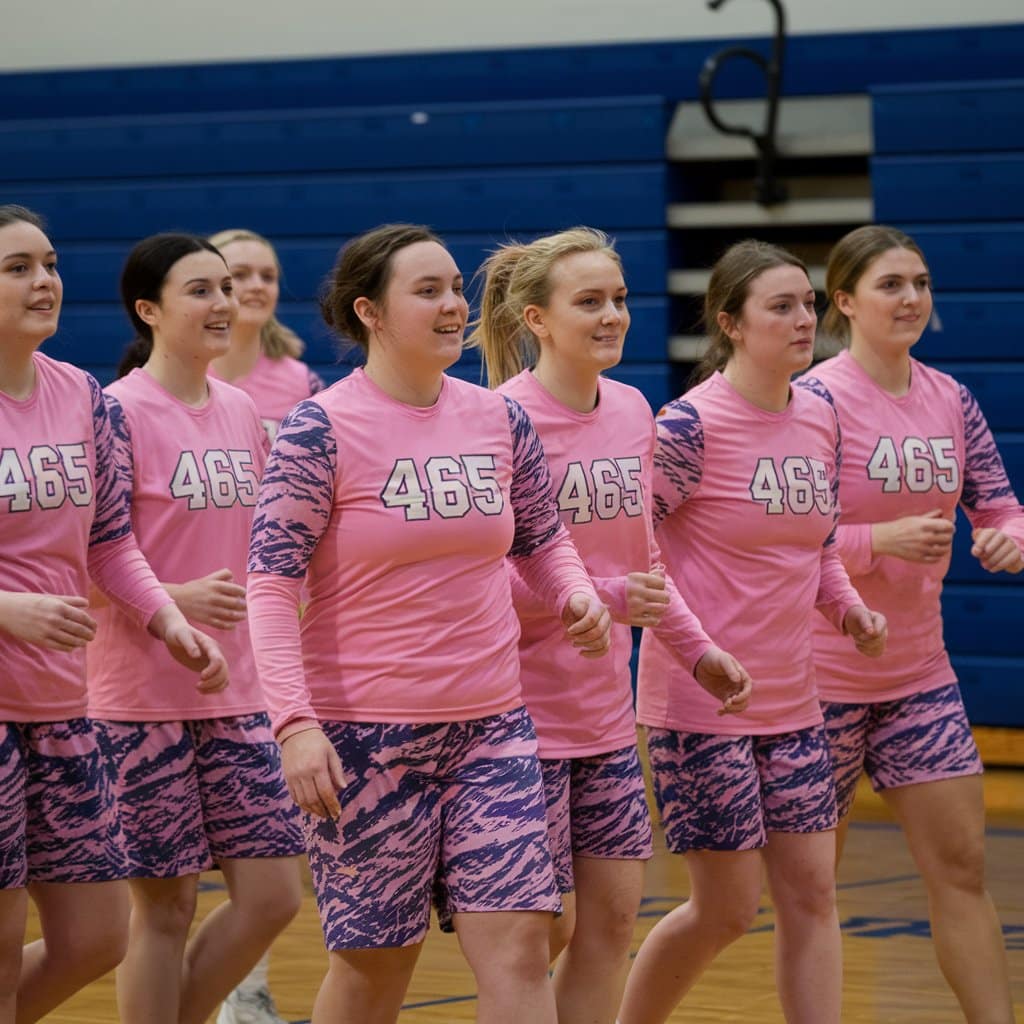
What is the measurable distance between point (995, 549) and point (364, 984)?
161 centimetres

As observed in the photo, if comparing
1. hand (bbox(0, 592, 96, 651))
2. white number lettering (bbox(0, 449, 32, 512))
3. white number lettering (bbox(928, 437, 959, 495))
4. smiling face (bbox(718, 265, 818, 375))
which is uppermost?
smiling face (bbox(718, 265, 818, 375))

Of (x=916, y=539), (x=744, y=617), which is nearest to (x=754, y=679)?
(x=744, y=617)

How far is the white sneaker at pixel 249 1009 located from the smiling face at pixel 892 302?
1.90m

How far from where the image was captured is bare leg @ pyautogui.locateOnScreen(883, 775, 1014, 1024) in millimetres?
3881

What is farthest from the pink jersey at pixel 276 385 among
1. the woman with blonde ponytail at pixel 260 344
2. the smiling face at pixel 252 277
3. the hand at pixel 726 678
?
the hand at pixel 726 678

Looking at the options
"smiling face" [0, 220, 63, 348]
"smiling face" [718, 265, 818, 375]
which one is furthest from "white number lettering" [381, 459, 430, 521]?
"smiling face" [718, 265, 818, 375]

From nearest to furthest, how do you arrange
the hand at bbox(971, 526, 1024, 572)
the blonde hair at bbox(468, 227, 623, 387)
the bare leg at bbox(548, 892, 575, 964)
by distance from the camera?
the bare leg at bbox(548, 892, 575, 964) → the blonde hair at bbox(468, 227, 623, 387) → the hand at bbox(971, 526, 1024, 572)

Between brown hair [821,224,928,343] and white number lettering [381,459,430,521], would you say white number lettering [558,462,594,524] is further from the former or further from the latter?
brown hair [821,224,928,343]

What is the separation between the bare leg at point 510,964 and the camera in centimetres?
300

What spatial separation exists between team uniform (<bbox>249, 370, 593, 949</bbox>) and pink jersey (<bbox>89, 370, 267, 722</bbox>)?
65 cm

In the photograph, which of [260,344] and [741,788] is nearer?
[741,788]

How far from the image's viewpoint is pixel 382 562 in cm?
311

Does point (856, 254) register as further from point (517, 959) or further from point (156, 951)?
point (156, 951)

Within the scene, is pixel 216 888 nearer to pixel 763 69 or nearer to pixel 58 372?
pixel 58 372
